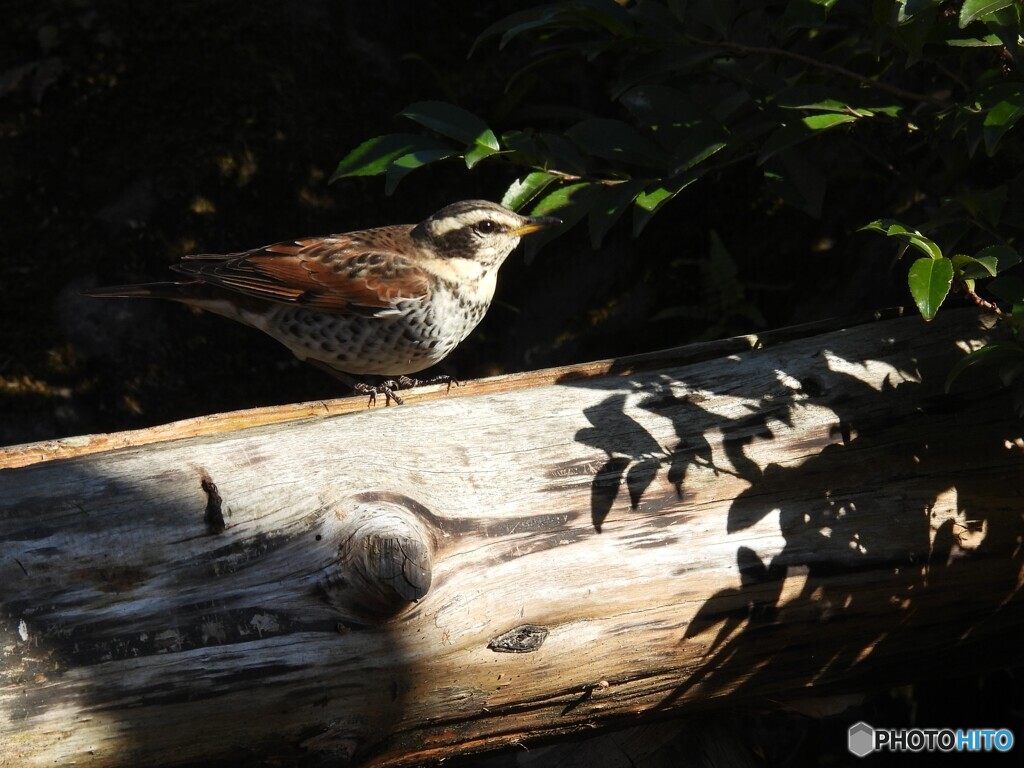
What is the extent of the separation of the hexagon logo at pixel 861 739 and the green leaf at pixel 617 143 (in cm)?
268

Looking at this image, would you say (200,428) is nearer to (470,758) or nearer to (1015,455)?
(470,758)

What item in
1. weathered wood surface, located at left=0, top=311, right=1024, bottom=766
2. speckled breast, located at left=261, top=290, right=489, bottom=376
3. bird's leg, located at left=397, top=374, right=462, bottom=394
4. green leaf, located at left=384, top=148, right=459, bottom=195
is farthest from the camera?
speckled breast, located at left=261, top=290, right=489, bottom=376

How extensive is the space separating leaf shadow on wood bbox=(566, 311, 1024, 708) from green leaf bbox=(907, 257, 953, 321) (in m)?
0.75

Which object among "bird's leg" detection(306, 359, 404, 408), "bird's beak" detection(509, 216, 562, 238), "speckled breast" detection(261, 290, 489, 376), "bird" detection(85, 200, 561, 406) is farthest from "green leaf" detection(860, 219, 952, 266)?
"speckled breast" detection(261, 290, 489, 376)

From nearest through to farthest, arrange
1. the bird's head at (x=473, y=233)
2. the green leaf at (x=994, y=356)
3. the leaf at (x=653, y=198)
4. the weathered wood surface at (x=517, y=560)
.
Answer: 1. the weathered wood surface at (x=517, y=560)
2. the green leaf at (x=994, y=356)
3. the leaf at (x=653, y=198)
4. the bird's head at (x=473, y=233)

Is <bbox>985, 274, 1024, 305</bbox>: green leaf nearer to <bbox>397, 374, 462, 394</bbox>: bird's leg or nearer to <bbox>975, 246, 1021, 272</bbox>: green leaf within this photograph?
<bbox>975, 246, 1021, 272</bbox>: green leaf

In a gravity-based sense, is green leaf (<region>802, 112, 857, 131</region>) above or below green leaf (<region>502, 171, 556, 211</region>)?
above

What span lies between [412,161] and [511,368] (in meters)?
1.81

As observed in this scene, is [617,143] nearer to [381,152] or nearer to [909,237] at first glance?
[381,152]

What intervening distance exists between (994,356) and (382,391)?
2.35 metres

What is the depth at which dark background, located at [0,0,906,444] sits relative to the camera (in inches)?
202

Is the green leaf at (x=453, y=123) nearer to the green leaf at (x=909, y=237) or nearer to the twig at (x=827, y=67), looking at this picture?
the twig at (x=827, y=67)

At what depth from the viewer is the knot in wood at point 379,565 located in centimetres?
294

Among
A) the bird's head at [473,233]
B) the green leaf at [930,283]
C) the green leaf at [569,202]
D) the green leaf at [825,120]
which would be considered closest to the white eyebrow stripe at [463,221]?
the bird's head at [473,233]
